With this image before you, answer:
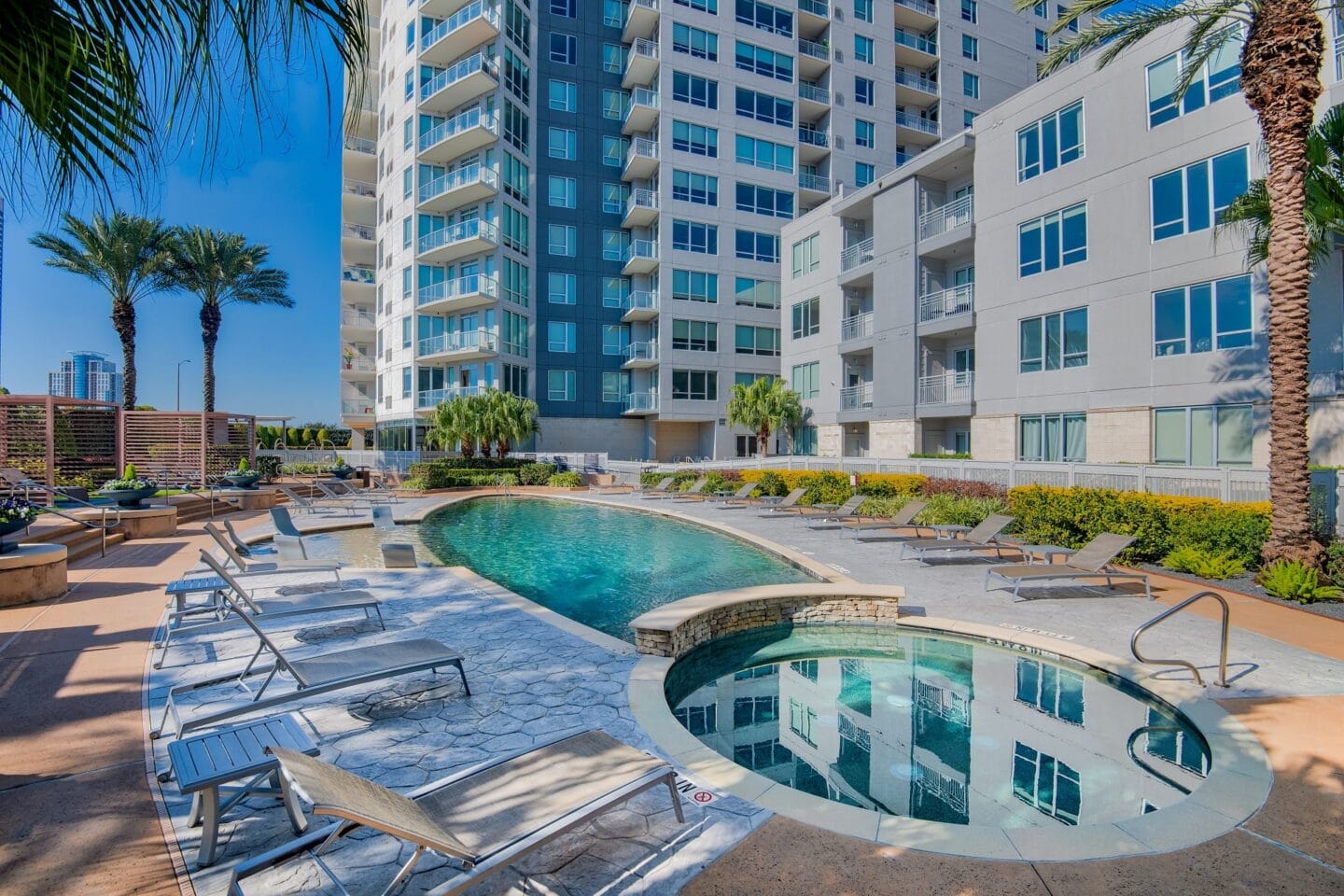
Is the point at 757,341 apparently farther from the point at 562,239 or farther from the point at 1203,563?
the point at 1203,563

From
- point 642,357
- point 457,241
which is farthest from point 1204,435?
point 457,241

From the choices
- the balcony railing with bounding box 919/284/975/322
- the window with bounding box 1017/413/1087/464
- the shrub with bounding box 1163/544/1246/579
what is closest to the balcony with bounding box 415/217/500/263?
the balcony railing with bounding box 919/284/975/322

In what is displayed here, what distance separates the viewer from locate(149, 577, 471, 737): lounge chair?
Result: 14.1 feet

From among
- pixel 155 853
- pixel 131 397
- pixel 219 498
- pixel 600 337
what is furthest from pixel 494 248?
pixel 155 853

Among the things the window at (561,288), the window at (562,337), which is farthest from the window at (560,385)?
the window at (561,288)

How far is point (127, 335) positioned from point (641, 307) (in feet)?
82.6

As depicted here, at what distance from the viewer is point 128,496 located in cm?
1371

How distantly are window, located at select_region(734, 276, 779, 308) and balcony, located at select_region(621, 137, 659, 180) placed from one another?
8.45m

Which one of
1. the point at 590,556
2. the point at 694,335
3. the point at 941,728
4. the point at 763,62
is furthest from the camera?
the point at 763,62

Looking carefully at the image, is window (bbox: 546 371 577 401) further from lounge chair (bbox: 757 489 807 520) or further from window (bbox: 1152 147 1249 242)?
window (bbox: 1152 147 1249 242)

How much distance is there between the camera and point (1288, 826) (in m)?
3.49

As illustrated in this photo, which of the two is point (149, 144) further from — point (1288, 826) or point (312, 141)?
point (1288, 826)

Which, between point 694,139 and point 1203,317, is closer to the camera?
point 1203,317

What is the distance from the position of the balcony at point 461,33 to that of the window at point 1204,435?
1399 inches
